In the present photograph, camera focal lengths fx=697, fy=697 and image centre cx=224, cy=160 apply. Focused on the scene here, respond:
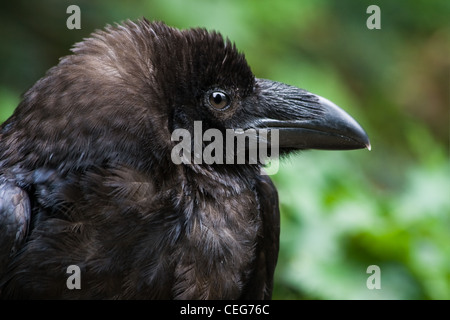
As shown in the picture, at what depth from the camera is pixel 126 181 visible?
2.66 metres

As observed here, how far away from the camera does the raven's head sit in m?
2.70

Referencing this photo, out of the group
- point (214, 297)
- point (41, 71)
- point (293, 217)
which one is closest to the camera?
point (214, 297)

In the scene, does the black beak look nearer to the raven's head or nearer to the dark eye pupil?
the raven's head

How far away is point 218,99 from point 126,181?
1.94ft

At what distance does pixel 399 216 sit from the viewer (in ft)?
14.6

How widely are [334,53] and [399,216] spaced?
3287mm

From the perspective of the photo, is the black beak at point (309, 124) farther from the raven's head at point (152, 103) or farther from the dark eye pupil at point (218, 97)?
the dark eye pupil at point (218, 97)

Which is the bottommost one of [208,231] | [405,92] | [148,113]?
[208,231]

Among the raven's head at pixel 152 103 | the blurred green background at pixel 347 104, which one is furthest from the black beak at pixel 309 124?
the blurred green background at pixel 347 104

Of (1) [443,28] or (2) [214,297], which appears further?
(1) [443,28]

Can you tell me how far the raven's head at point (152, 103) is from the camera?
2.70m

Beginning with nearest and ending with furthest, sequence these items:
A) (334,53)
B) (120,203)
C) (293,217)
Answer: (120,203) → (293,217) → (334,53)
